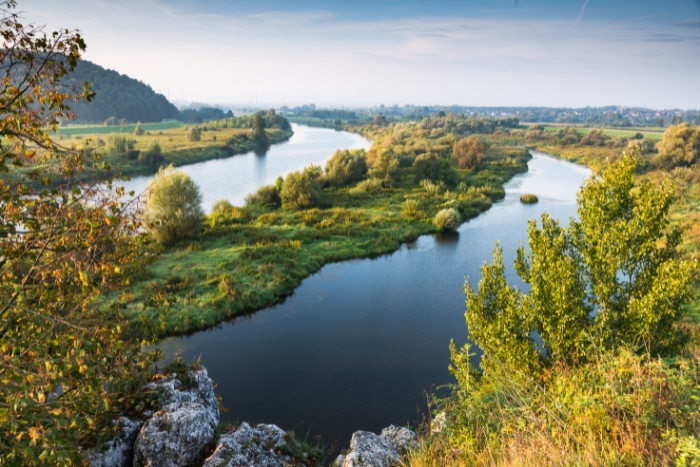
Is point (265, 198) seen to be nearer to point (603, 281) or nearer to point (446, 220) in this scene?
point (446, 220)

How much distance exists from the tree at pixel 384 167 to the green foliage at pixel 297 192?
1482cm

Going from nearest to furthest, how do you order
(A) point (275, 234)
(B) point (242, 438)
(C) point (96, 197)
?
(C) point (96, 197) < (B) point (242, 438) < (A) point (275, 234)

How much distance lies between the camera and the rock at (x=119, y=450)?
773 centimetres

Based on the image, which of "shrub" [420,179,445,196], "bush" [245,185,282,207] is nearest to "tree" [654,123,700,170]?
"shrub" [420,179,445,196]

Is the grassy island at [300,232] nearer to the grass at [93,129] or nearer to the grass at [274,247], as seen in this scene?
the grass at [274,247]

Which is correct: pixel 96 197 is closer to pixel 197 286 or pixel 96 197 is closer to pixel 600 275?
pixel 600 275

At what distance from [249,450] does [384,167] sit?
1958 inches

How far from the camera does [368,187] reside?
50219 mm

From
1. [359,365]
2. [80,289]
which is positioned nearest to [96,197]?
[80,289]

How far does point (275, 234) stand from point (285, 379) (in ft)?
58.9

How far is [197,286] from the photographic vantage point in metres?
23.0

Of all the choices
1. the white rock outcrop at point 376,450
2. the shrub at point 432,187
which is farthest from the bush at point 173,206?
the shrub at point 432,187

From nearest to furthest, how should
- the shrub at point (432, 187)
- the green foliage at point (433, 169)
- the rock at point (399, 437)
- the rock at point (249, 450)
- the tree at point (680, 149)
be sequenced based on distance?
1. the rock at point (249, 450)
2. the rock at point (399, 437)
3. the shrub at point (432, 187)
4. the green foliage at point (433, 169)
5. the tree at point (680, 149)

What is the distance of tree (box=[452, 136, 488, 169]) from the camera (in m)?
67.7
